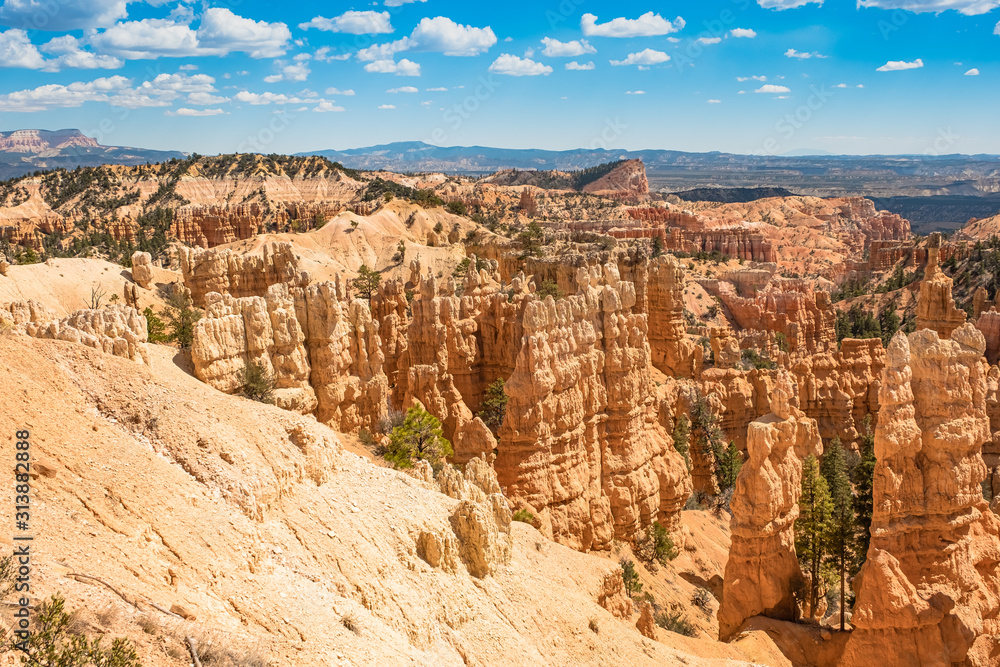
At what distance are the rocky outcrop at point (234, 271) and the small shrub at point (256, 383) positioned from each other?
14.5 m

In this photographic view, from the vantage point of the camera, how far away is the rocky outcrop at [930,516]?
59.9ft

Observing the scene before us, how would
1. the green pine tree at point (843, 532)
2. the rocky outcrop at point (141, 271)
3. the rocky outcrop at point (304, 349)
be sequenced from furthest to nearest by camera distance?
the rocky outcrop at point (141, 271) < the green pine tree at point (843, 532) < the rocky outcrop at point (304, 349)

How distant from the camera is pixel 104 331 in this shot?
47.9ft

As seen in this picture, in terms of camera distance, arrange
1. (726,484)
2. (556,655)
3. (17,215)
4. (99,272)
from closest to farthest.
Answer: (556,655)
(726,484)
(99,272)
(17,215)

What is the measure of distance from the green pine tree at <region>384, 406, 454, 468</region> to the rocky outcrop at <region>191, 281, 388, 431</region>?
238 cm

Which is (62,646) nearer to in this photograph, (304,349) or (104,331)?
(104,331)

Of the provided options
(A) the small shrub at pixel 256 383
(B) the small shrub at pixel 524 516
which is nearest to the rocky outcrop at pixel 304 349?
(A) the small shrub at pixel 256 383

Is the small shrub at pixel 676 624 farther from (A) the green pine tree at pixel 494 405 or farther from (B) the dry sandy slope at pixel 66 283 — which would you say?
(B) the dry sandy slope at pixel 66 283

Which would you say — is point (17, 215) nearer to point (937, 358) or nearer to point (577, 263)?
point (577, 263)

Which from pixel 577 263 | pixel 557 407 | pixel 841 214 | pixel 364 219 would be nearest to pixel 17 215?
pixel 364 219

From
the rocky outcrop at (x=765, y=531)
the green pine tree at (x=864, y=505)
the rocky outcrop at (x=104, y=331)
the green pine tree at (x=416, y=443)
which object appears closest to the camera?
the rocky outcrop at (x=104, y=331)

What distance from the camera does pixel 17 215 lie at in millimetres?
89500

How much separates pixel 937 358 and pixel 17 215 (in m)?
99.2

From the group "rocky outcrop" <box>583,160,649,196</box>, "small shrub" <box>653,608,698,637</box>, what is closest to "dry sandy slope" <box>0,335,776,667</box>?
"small shrub" <box>653,608,698,637</box>
